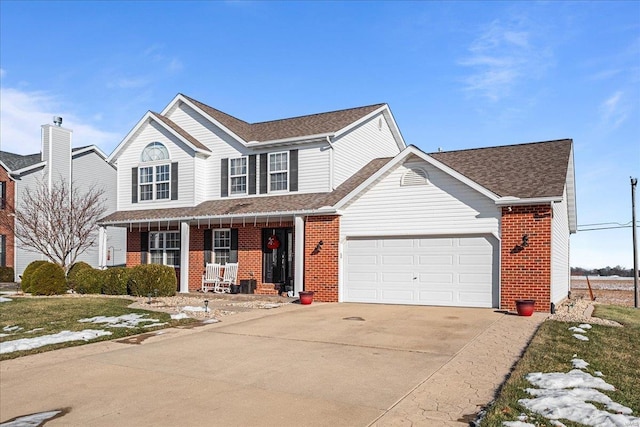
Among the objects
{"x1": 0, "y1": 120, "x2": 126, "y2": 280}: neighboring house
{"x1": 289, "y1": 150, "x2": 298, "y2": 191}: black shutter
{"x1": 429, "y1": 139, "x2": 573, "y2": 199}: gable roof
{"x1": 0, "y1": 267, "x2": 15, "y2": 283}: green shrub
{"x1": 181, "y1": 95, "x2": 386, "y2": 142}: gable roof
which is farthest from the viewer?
{"x1": 0, "y1": 120, "x2": 126, "y2": 280}: neighboring house

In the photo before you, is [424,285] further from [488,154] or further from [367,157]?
[367,157]

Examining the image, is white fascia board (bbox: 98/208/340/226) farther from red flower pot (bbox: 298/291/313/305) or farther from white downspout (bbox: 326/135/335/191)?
red flower pot (bbox: 298/291/313/305)

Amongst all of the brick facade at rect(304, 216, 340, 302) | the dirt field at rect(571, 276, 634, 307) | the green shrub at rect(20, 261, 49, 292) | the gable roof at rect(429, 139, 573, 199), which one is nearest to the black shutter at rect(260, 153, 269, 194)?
the brick facade at rect(304, 216, 340, 302)

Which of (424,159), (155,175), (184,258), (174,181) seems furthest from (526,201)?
(155,175)

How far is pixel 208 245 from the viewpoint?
69.4ft

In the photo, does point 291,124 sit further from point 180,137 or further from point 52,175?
point 52,175

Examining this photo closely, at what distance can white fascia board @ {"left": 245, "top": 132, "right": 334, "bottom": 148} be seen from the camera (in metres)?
19.1

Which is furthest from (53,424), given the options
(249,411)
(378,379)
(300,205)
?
(300,205)

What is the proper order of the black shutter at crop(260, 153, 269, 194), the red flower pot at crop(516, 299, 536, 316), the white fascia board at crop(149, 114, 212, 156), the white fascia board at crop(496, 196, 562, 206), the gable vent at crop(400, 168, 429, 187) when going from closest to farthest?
the red flower pot at crop(516, 299, 536, 316), the white fascia board at crop(496, 196, 562, 206), the gable vent at crop(400, 168, 429, 187), the black shutter at crop(260, 153, 269, 194), the white fascia board at crop(149, 114, 212, 156)

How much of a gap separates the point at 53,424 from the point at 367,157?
1784 cm

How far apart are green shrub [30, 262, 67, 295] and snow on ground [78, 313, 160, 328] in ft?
25.3

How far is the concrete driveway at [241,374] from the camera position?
590cm

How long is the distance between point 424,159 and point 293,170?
5935 millimetres

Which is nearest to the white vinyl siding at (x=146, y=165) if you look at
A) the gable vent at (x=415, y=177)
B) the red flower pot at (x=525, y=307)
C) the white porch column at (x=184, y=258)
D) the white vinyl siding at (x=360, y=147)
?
the white porch column at (x=184, y=258)
